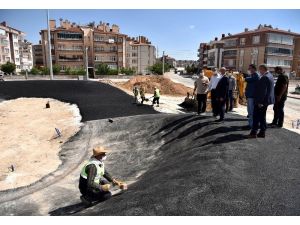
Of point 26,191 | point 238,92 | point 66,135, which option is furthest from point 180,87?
point 26,191

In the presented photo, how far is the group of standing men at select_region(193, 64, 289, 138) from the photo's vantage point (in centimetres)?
807

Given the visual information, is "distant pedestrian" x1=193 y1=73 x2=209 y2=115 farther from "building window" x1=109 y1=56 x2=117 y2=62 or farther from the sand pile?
"building window" x1=109 y1=56 x2=117 y2=62

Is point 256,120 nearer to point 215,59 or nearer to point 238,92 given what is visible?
point 238,92

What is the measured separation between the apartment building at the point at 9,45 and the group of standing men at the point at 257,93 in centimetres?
8212

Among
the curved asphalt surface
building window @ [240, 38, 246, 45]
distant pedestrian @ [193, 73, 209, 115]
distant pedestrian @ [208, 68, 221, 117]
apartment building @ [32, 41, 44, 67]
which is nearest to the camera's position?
the curved asphalt surface

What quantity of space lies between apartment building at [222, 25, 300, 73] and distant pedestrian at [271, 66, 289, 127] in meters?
62.7

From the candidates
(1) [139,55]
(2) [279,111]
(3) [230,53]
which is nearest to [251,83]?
(2) [279,111]

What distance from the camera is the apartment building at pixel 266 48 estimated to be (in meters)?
68.4

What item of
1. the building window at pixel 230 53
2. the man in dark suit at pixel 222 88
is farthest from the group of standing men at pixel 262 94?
the building window at pixel 230 53

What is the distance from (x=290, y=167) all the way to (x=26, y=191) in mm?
7392

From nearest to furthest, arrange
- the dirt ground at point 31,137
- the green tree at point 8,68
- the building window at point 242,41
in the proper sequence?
the dirt ground at point 31,137, the green tree at point 8,68, the building window at point 242,41

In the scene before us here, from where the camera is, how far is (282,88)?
962 centimetres

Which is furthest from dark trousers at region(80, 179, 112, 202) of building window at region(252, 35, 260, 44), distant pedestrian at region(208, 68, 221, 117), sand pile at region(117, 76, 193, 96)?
building window at region(252, 35, 260, 44)

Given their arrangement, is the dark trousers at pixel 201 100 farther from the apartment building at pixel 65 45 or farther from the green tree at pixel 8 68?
the apartment building at pixel 65 45
